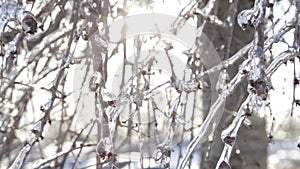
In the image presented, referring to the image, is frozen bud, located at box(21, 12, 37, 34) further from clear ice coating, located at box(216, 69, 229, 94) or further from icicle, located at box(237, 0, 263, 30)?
clear ice coating, located at box(216, 69, 229, 94)

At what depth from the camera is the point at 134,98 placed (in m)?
1.62

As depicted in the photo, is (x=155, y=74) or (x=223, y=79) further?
(x=155, y=74)

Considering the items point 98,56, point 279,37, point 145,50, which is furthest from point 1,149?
point 98,56

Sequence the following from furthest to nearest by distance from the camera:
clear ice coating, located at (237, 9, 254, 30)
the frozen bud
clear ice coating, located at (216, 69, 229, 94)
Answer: clear ice coating, located at (216, 69, 229, 94)
clear ice coating, located at (237, 9, 254, 30)
the frozen bud

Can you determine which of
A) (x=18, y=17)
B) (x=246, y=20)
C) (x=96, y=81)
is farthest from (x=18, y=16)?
(x=246, y=20)

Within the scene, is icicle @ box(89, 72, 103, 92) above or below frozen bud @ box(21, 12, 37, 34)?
below

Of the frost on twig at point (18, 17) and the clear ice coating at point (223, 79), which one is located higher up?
the frost on twig at point (18, 17)

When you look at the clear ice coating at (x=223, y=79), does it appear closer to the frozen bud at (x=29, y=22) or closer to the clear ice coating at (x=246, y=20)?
the clear ice coating at (x=246, y=20)

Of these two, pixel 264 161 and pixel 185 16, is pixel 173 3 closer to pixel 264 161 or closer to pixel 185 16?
pixel 185 16

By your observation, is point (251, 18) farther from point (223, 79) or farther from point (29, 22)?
point (223, 79)

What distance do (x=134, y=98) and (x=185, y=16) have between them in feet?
2.36

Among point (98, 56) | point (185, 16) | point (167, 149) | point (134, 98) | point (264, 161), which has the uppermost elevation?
point (185, 16)

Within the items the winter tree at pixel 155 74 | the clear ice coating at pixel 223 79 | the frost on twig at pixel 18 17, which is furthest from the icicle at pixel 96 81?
the clear ice coating at pixel 223 79

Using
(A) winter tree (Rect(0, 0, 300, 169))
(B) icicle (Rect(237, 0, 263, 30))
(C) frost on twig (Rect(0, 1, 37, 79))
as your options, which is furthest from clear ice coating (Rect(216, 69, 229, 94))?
(C) frost on twig (Rect(0, 1, 37, 79))
